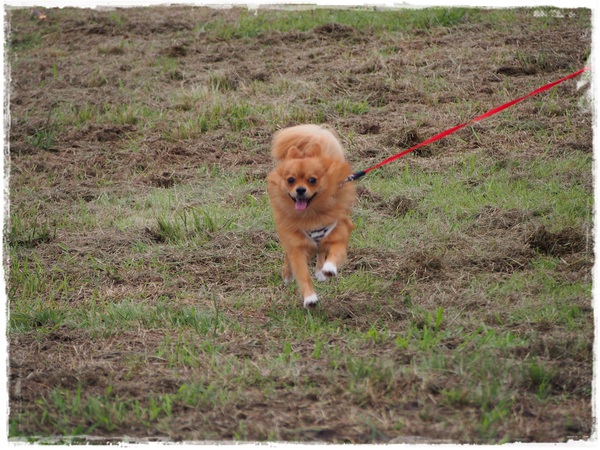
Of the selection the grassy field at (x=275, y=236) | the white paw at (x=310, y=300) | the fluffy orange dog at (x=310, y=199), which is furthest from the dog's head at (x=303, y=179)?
the grassy field at (x=275, y=236)

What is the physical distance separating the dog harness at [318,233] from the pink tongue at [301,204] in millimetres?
243

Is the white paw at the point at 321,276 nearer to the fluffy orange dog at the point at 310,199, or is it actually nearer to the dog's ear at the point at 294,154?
the fluffy orange dog at the point at 310,199

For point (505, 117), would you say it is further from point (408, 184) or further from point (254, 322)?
point (254, 322)

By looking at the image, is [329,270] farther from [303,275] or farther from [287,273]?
[287,273]

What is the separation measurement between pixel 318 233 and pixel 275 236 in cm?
141

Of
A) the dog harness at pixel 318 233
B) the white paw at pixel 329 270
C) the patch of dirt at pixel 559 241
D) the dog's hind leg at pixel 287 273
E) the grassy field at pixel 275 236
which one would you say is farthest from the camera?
the patch of dirt at pixel 559 241

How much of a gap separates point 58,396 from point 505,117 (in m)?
5.78

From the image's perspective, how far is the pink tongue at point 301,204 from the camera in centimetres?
471

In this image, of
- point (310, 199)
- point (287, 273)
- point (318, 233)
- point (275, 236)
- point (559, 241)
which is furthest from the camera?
point (275, 236)

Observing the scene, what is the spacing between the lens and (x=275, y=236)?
6.30 meters

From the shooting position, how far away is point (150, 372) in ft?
14.0

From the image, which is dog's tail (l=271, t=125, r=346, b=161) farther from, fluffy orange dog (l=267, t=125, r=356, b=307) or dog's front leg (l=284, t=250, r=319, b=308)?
dog's front leg (l=284, t=250, r=319, b=308)

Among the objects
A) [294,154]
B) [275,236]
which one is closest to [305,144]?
[294,154]

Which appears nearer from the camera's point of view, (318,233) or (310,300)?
(310,300)
